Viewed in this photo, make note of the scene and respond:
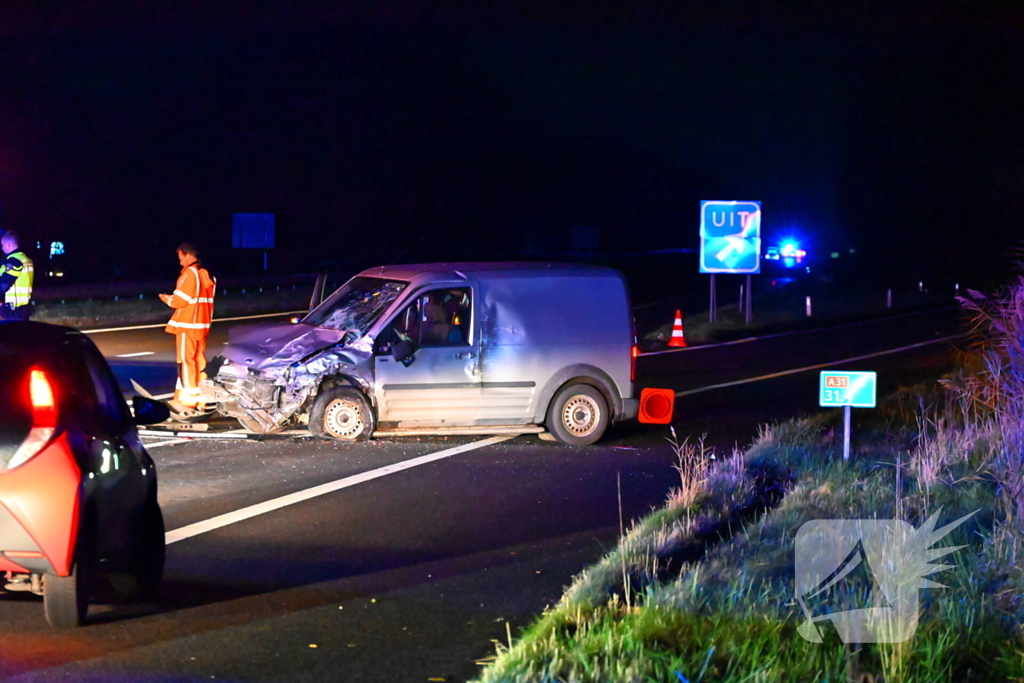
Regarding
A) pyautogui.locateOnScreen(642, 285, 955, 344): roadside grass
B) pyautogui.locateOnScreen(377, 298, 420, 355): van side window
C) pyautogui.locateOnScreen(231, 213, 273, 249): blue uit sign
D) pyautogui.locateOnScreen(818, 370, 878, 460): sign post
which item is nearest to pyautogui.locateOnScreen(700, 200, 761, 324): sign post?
pyautogui.locateOnScreen(642, 285, 955, 344): roadside grass

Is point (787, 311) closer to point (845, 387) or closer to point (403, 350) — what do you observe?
point (403, 350)

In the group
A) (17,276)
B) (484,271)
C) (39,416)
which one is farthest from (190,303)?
(39,416)

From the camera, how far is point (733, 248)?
2795cm

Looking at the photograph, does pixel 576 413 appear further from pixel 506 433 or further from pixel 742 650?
pixel 742 650

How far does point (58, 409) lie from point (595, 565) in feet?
11.3

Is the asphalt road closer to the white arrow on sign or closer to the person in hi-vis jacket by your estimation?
the person in hi-vis jacket

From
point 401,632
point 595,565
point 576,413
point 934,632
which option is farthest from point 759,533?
point 576,413

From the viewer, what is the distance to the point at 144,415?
696 centimetres

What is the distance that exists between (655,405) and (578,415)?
1.04 metres

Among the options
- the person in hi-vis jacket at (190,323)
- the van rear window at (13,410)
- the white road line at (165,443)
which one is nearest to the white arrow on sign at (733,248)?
the person in hi-vis jacket at (190,323)

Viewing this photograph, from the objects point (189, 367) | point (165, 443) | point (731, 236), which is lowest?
point (165, 443)

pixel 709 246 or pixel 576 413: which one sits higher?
pixel 709 246

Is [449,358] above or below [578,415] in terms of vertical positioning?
above

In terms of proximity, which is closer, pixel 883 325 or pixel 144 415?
pixel 144 415
